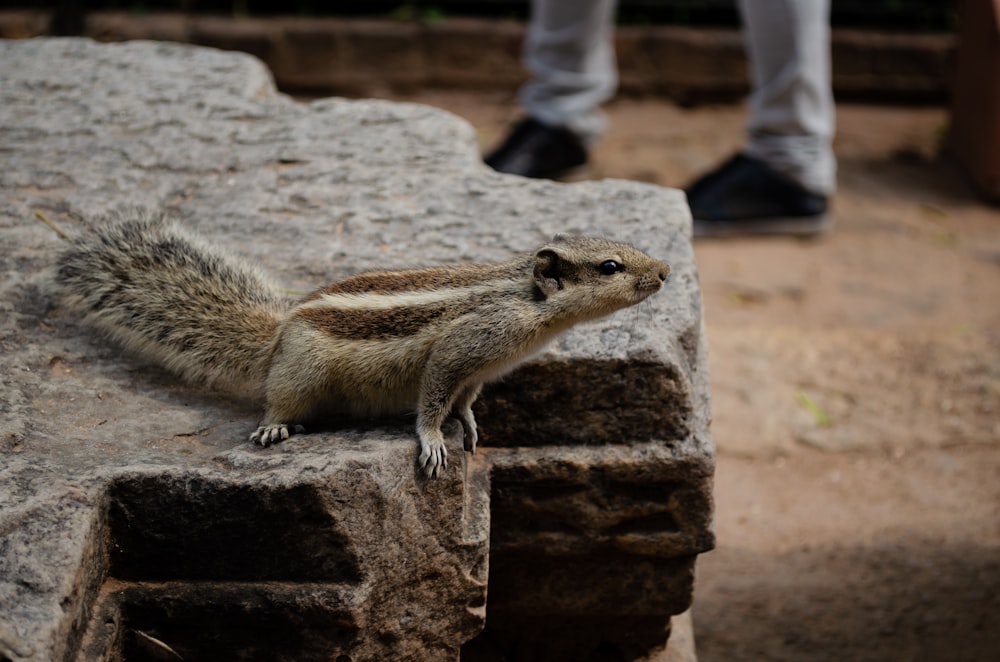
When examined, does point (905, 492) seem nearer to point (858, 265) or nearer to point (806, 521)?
point (806, 521)

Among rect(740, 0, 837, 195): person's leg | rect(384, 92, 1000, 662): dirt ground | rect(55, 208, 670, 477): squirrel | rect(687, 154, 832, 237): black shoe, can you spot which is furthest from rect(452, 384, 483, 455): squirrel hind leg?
rect(687, 154, 832, 237): black shoe

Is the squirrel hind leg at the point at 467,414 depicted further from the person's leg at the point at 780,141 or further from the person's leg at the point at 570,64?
the person's leg at the point at 570,64

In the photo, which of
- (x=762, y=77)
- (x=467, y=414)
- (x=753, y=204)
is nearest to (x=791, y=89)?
(x=762, y=77)

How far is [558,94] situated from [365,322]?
507cm

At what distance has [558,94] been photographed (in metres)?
7.66

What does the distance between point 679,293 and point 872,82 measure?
6.92 meters

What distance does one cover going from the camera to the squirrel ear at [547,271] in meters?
2.89

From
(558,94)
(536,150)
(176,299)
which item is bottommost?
(536,150)

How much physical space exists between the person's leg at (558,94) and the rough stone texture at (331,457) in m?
3.15

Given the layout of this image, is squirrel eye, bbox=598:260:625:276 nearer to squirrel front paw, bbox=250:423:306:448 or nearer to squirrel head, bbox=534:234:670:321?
squirrel head, bbox=534:234:670:321

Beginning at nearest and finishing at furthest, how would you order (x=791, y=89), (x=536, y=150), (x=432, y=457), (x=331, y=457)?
(x=331, y=457)
(x=432, y=457)
(x=791, y=89)
(x=536, y=150)

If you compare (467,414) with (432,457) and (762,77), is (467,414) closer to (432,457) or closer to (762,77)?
(432,457)

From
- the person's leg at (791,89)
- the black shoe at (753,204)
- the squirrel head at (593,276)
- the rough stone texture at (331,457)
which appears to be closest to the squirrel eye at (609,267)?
the squirrel head at (593,276)

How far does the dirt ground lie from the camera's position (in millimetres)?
4211
